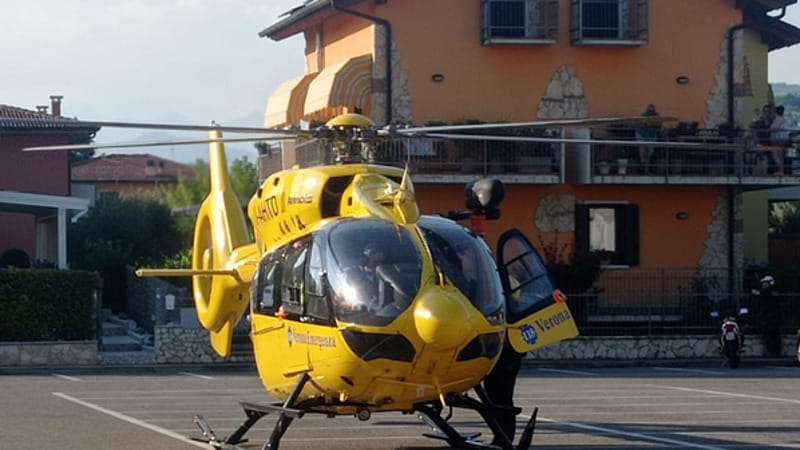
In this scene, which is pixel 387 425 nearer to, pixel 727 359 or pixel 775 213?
pixel 727 359

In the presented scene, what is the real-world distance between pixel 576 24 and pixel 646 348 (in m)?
8.51

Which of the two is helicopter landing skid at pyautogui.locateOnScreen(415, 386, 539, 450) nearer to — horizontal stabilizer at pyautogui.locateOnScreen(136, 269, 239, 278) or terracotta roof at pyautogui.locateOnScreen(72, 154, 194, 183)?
horizontal stabilizer at pyautogui.locateOnScreen(136, 269, 239, 278)

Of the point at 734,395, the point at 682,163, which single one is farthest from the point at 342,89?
the point at 734,395

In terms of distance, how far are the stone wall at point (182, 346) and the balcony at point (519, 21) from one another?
1037cm

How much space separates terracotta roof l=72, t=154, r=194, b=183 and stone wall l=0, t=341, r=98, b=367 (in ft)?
121

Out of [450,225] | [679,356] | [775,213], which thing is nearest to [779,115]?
[679,356]

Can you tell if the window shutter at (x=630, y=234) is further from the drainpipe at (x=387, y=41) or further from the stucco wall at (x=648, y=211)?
the drainpipe at (x=387, y=41)

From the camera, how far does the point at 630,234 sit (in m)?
38.5

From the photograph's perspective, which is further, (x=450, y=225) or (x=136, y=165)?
(x=136, y=165)

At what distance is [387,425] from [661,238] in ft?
69.4

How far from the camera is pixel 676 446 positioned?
16.6m

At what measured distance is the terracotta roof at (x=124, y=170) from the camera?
229ft

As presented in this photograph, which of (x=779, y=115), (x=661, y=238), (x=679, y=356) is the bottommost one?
(x=679, y=356)

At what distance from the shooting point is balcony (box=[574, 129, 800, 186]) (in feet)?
120
